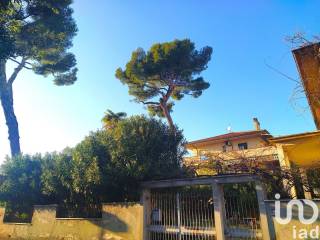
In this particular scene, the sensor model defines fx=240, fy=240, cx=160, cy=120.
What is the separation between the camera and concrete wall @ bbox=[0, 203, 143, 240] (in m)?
8.70

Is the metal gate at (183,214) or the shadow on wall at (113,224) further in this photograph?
the shadow on wall at (113,224)

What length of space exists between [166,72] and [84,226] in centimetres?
1643

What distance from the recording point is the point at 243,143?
27406mm

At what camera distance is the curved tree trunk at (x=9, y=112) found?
17.7 m

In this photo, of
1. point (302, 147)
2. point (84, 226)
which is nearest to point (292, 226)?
point (302, 147)

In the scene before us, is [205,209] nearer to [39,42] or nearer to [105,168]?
[105,168]

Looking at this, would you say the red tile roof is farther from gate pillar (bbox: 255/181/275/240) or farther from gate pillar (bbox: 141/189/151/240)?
gate pillar (bbox: 255/181/275/240)

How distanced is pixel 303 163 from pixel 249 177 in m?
2.63

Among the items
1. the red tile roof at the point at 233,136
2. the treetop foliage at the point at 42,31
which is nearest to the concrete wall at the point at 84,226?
the treetop foliage at the point at 42,31

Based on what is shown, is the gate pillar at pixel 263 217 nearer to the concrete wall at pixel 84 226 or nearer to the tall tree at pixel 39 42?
the concrete wall at pixel 84 226

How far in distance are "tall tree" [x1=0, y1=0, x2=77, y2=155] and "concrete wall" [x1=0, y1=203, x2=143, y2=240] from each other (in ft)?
27.0

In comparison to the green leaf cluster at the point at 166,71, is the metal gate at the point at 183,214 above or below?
below

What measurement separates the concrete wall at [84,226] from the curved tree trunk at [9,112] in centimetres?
751

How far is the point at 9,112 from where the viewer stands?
18203 millimetres
